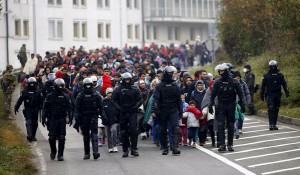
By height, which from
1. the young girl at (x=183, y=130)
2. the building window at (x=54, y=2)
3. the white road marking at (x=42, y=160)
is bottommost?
the white road marking at (x=42, y=160)

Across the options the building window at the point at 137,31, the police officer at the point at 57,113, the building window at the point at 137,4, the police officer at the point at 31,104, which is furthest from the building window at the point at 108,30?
the police officer at the point at 57,113

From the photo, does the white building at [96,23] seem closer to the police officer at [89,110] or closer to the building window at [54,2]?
the building window at [54,2]

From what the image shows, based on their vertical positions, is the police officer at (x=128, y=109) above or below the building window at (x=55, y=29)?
below

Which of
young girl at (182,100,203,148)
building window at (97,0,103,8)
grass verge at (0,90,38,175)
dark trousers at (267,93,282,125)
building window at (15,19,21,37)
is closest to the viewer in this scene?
grass verge at (0,90,38,175)

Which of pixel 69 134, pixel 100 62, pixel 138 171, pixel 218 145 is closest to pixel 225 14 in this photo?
pixel 100 62

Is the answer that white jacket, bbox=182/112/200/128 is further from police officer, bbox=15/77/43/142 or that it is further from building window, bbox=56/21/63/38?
building window, bbox=56/21/63/38

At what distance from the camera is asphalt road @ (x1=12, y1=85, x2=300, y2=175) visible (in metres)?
19.3

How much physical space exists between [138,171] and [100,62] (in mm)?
16236

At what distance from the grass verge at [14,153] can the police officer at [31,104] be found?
33 centimetres

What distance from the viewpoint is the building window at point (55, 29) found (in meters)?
75.4

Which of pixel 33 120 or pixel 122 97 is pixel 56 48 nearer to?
pixel 33 120

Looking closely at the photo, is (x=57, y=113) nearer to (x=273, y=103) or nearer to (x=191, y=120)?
(x=191, y=120)

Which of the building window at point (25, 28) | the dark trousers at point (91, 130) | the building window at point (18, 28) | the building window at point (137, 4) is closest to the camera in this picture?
the dark trousers at point (91, 130)

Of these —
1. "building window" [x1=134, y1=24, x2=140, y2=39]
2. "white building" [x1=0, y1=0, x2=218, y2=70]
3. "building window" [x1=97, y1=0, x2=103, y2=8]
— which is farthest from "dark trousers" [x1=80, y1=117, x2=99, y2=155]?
"building window" [x1=134, y1=24, x2=140, y2=39]
